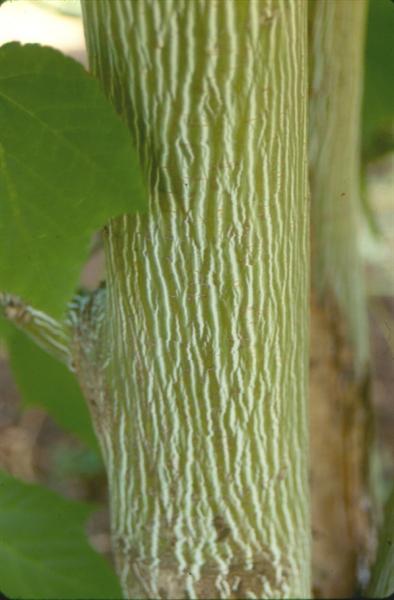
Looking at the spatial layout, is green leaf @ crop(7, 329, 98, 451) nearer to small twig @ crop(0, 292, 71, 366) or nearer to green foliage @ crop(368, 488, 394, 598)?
small twig @ crop(0, 292, 71, 366)

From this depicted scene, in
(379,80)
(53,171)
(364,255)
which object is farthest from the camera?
(364,255)

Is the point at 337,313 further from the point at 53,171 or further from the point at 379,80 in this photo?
the point at 53,171

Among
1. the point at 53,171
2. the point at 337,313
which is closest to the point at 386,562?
the point at 337,313

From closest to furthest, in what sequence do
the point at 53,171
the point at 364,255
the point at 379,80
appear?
the point at 53,171
the point at 379,80
the point at 364,255

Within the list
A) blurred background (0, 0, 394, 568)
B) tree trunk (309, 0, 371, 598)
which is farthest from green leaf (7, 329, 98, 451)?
tree trunk (309, 0, 371, 598)

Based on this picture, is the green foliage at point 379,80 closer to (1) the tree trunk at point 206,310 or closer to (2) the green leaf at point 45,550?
(1) the tree trunk at point 206,310

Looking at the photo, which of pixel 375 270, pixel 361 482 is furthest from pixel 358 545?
pixel 375 270
